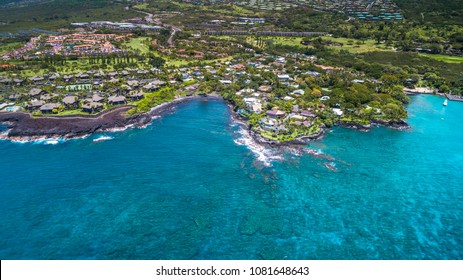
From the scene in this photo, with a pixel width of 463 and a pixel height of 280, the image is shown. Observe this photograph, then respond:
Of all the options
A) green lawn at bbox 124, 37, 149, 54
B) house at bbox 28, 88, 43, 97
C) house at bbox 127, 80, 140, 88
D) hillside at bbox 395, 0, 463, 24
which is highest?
hillside at bbox 395, 0, 463, 24

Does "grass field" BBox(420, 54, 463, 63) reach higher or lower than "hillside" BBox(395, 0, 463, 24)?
lower

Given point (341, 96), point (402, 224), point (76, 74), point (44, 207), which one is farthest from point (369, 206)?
point (76, 74)

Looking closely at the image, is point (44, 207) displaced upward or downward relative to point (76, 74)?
downward

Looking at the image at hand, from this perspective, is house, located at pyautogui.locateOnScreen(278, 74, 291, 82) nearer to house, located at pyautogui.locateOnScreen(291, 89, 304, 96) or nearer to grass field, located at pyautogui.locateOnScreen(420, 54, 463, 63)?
house, located at pyautogui.locateOnScreen(291, 89, 304, 96)

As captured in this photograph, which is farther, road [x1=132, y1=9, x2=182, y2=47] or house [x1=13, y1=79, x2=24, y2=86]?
road [x1=132, y1=9, x2=182, y2=47]

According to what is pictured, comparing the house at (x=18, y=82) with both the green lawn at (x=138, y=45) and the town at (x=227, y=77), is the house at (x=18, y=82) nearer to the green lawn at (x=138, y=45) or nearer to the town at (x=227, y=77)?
the town at (x=227, y=77)

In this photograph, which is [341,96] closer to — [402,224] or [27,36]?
[402,224]

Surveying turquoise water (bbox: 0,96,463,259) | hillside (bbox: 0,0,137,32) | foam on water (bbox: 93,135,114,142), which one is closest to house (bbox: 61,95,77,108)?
turquoise water (bbox: 0,96,463,259)

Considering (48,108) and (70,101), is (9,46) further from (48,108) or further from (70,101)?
(48,108)
